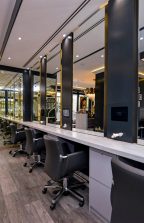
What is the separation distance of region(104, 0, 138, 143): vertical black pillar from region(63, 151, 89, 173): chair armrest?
1.51 feet

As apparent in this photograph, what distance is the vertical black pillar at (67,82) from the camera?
3617 mm

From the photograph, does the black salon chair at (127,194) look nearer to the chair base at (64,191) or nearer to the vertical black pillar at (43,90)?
the chair base at (64,191)

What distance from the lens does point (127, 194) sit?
3.38ft

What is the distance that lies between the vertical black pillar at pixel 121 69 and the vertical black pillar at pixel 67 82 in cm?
138

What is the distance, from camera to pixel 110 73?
7.39 feet

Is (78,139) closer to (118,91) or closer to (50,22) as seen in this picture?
(118,91)

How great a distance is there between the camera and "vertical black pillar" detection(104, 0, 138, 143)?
6.39 ft

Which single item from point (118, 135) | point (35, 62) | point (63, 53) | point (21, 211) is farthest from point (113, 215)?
point (35, 62)

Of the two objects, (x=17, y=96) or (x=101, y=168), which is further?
(x=17, y=96)

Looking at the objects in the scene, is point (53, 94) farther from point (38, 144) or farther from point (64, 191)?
point (64, 191)

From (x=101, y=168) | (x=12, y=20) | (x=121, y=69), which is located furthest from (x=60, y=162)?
(x=12, y=20)

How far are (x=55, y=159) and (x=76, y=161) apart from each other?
0.94 feet

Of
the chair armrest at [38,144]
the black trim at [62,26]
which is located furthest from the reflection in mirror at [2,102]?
the chair armrest at [38,144]

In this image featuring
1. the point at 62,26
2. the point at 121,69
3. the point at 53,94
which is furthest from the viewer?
the point at 53,94
